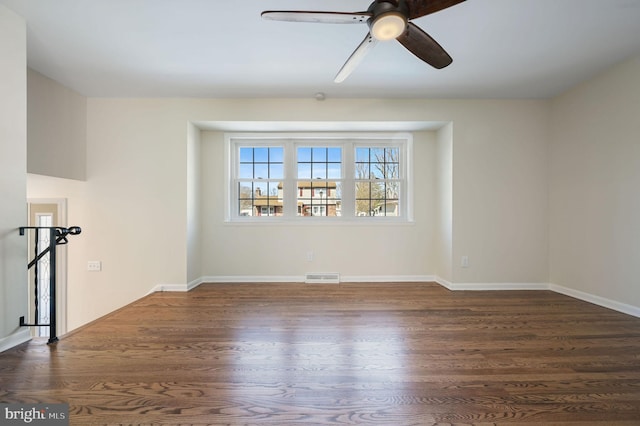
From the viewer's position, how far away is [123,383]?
162cm

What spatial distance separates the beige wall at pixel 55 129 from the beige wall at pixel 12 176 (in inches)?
39.3

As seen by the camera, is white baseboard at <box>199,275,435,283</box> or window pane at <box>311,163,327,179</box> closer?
white baseboard at <box>199,275,435,283</box>

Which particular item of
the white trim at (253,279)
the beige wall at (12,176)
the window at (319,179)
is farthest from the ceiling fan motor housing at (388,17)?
the white trim at (253,279)

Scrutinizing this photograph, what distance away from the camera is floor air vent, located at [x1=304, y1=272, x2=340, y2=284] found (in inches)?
154

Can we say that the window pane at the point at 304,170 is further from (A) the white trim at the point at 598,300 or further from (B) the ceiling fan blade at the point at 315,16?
(A) the white trim at the point at 598,300

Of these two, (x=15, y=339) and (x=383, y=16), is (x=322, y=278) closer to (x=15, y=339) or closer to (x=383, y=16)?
(x=15, y=339)

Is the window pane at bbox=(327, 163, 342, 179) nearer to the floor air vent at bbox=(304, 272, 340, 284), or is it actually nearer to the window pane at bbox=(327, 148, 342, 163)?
the window pane at bbox=(327, 148, 342, 163)

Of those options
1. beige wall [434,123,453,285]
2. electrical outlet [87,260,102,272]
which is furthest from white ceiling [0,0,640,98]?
electrical outlet [87,260,102,272]

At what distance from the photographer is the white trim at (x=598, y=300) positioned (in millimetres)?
2707

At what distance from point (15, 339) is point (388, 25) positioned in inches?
130

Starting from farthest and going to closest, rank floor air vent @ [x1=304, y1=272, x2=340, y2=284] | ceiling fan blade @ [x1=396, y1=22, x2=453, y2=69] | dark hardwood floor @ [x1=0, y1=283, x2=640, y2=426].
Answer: floor air vent @ [x1=304, y1=272, x2=340, y2=284] → ceiling fan blade @ [x1=396, y1=22, x2=453, y2=69] → dark hardwood floor @ [x1=0, y1=283, x2=640, y2=426]

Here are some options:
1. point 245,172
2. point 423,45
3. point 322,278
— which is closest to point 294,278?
point 322,278

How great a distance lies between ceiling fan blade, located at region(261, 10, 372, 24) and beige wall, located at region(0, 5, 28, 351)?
1981mm

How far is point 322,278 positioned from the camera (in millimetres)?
3936
